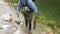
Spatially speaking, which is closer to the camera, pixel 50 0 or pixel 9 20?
pixel 9 20

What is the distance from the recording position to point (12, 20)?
21.4ft

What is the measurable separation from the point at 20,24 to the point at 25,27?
50 centimetres

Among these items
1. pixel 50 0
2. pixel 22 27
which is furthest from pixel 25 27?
pixel 50 0

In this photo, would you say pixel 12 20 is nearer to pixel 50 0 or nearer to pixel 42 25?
pixel 42 25

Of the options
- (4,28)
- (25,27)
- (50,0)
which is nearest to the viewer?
(4,28)

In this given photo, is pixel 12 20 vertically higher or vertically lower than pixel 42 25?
higher

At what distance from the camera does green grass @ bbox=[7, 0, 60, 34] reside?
30.3 ft

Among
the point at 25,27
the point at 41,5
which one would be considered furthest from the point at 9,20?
the point at 41,5

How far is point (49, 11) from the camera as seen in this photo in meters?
10.9

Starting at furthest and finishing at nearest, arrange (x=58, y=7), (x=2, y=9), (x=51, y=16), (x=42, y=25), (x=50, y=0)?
(x=50, y=0) < (x=58, y=7) < (x=51, y=16) < (x=42, y=25) < (x=2, y=9)

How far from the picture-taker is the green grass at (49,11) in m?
9.22

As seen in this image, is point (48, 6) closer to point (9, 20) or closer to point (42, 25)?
point (42, 25)

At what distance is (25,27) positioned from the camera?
6.12 metres

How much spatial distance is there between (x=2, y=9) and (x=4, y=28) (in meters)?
1.88
